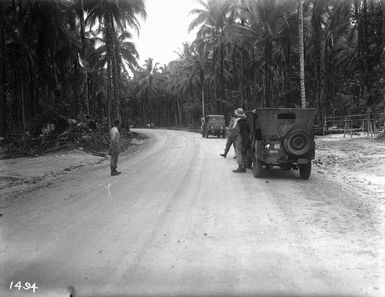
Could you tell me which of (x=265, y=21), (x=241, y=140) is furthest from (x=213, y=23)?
(x=241, y=140)

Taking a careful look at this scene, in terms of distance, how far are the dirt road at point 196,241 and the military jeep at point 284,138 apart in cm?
134

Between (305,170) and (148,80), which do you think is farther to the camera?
(148,80)

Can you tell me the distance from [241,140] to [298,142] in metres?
2.02

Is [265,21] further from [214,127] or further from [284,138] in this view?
[284,138]

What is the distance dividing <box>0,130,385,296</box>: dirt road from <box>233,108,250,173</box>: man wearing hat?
7.97 ft

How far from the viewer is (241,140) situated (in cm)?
1319

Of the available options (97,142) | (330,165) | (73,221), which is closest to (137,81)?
(97,142)

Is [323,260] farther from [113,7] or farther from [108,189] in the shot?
[113,7]

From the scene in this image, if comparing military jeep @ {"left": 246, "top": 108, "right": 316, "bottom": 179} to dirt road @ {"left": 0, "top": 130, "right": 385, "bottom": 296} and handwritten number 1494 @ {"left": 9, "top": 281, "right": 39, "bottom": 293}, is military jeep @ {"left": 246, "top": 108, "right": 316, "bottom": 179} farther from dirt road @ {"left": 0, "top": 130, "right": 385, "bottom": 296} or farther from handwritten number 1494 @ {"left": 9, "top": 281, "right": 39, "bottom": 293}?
handwritten number 1494 @ {"left": 9, "top": 281, "right": 39, "bottom": 293}

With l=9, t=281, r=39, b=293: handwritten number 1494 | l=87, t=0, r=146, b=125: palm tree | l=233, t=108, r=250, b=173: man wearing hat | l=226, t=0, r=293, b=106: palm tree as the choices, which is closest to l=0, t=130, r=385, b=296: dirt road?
l=9, t=281, r=39, b=293: handwritten number 1494

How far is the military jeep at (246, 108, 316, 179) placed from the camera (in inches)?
457

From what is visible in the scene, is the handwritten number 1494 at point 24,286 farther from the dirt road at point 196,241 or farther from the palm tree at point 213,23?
the palm tree at point 213,23

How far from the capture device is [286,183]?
36.3 ft

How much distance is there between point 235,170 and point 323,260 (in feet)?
25.4
